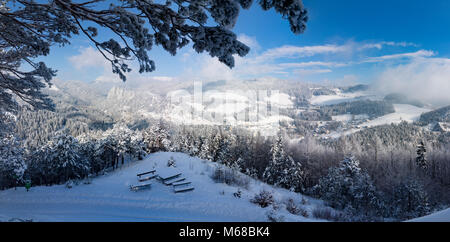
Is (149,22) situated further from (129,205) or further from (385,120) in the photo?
(385,120)

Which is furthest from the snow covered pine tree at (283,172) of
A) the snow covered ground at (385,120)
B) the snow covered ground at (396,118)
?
the snow covered ground at (396,118)

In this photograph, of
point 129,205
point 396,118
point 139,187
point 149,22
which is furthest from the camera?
point 396,118

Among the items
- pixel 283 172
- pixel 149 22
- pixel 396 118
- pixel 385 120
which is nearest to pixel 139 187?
pixel 149 22

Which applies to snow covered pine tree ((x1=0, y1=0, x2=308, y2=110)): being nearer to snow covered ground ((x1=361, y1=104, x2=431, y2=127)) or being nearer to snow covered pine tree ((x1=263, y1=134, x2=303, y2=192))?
snow covered pine tree ((x1=263, y1=134, x2=303, y2=192))

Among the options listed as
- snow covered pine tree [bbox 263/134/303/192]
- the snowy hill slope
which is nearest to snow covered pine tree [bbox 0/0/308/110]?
the snowy hill slope

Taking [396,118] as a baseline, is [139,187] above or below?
below

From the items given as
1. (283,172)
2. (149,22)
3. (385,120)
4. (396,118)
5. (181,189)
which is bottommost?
(283,172)

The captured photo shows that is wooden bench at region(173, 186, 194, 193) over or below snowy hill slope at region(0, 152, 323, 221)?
over

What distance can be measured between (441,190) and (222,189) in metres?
45.6

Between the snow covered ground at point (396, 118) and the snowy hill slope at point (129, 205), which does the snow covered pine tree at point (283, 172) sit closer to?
the snowy hill slope at point (129, 205)

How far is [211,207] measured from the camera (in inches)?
260

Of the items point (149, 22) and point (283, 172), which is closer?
point (149, 22)
